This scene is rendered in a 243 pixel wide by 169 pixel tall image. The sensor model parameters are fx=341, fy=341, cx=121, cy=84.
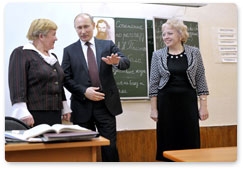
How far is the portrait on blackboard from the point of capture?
215cm

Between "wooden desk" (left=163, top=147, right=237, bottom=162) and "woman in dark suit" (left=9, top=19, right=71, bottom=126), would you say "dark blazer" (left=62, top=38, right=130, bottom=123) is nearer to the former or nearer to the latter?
"woman in dark suit" (left=9, top=19, right=71, bottom=126)

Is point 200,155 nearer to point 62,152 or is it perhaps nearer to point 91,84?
point 62,152

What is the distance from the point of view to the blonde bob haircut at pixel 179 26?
217 centimetres

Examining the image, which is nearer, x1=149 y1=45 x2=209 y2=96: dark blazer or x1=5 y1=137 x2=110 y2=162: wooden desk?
x1=5 y1=137 x2=110 y2=162: wooden desk

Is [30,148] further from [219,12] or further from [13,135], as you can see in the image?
[219,12]

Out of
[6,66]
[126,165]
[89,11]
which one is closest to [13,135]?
[6,66]

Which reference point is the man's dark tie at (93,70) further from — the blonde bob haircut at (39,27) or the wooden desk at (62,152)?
the wooden desk at (62,152)

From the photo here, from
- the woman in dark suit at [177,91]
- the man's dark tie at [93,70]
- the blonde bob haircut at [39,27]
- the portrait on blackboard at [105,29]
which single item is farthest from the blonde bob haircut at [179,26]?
the blonde bob haircut at [39,27]

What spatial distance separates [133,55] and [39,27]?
0.61m

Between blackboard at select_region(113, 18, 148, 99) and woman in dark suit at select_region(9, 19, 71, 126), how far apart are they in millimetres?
382

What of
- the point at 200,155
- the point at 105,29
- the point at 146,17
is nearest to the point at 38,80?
the point at 105,29

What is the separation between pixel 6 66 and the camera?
2.12 metres

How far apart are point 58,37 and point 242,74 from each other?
1.19 meters

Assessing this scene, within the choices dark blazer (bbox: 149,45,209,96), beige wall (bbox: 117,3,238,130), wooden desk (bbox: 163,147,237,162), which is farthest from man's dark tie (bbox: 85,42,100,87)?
wooden desk (bbox: 163,147,237,162)
